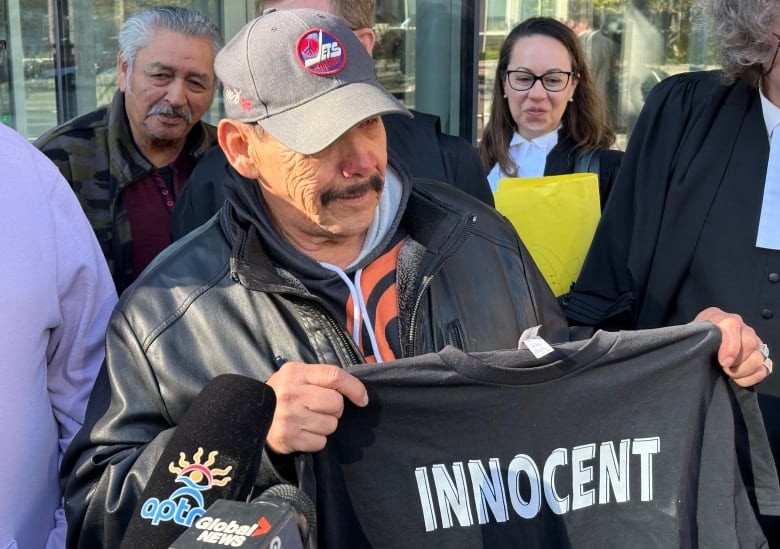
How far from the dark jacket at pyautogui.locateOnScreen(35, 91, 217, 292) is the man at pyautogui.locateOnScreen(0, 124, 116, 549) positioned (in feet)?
3.79

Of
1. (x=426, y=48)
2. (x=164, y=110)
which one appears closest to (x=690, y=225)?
(x=164, y=110)

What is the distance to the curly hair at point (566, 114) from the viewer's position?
411cm

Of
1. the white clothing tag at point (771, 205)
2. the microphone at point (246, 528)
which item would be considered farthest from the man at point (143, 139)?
the microphone at point (246, 528)

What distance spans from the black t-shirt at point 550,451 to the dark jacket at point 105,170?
1.77 meters

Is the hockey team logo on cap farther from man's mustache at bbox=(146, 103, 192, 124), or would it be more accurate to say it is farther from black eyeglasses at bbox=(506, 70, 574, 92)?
black eyeglasses at bbox=(506, 70, 574, 92)

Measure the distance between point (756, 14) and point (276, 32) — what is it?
1355 mm

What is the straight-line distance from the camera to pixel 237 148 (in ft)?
6.86

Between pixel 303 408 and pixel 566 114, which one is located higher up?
pixel 566 114

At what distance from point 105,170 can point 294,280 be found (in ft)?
5.76

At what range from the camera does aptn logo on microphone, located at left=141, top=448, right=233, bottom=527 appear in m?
1.33

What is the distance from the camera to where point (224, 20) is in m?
6.51

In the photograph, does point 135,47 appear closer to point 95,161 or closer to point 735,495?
point 95,161

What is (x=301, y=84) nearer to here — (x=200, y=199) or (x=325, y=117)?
(x=325, y=117)

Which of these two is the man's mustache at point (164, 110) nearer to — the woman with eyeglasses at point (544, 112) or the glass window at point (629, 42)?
the woman with eyeglasses at point (544, 112)
